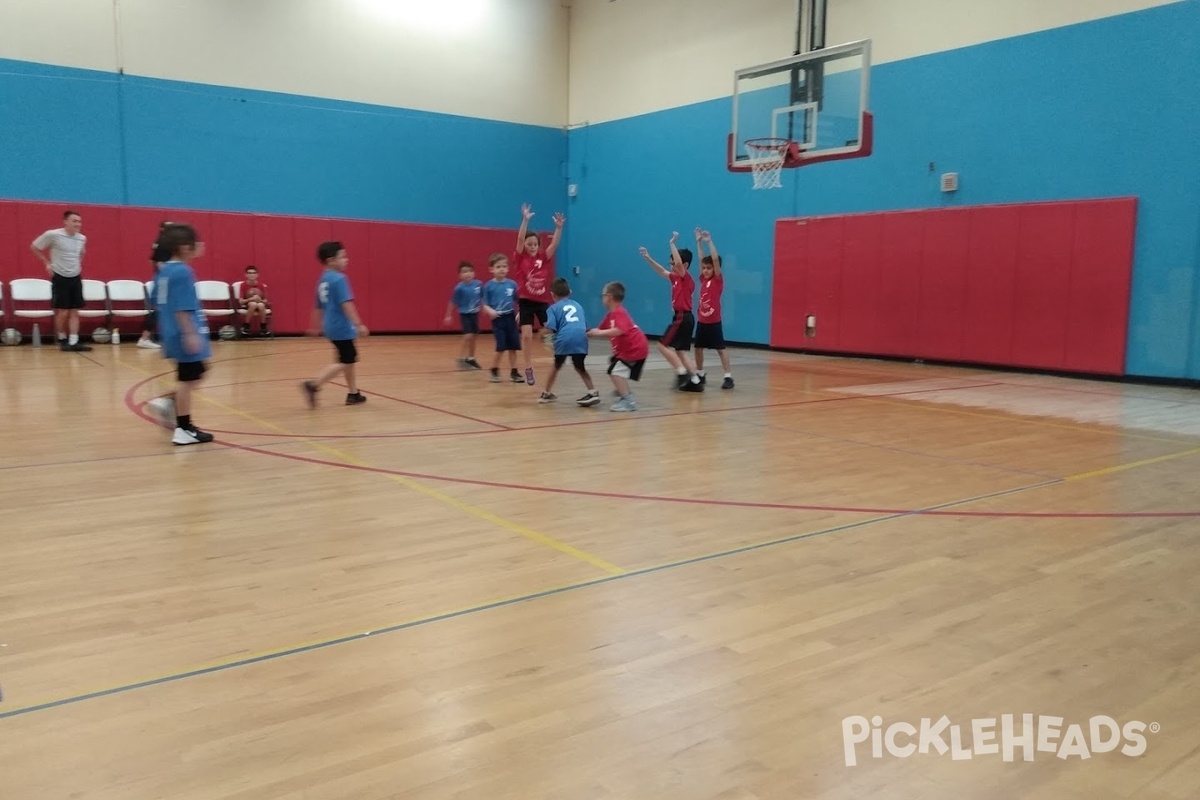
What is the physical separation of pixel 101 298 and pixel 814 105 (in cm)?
1125

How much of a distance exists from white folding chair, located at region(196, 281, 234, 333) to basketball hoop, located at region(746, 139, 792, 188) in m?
→ 9.04

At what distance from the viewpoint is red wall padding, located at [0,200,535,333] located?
13477 millimetres

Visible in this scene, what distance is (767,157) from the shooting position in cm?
1299

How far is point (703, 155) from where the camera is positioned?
1593 centimetres

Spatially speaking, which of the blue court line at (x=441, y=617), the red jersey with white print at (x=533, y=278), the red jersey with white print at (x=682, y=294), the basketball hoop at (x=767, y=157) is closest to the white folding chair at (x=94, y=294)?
the red jersey with white print at (x=533, y=278)

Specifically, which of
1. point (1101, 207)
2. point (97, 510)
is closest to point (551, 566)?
point (97, 510)

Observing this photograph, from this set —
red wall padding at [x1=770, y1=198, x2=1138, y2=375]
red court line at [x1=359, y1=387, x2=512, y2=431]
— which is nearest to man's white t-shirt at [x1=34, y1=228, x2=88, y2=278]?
red court line at [x1=359, y1=387, x2=512, y2=431]

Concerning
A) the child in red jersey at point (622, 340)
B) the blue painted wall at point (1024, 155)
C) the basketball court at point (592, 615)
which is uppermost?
the blue painted wall at point (1024, 155)

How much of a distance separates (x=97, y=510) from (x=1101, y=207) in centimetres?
1126

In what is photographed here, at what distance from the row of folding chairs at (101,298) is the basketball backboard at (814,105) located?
8924 mm

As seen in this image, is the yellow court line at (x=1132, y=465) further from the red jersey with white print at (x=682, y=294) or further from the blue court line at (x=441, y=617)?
the red jersey with white print at (x=682, y=294)

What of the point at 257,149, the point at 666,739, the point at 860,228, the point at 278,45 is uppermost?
the point at 278,45

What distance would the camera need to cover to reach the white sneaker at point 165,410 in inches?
243

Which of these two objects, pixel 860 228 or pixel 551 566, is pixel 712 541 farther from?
pixel 860 228
